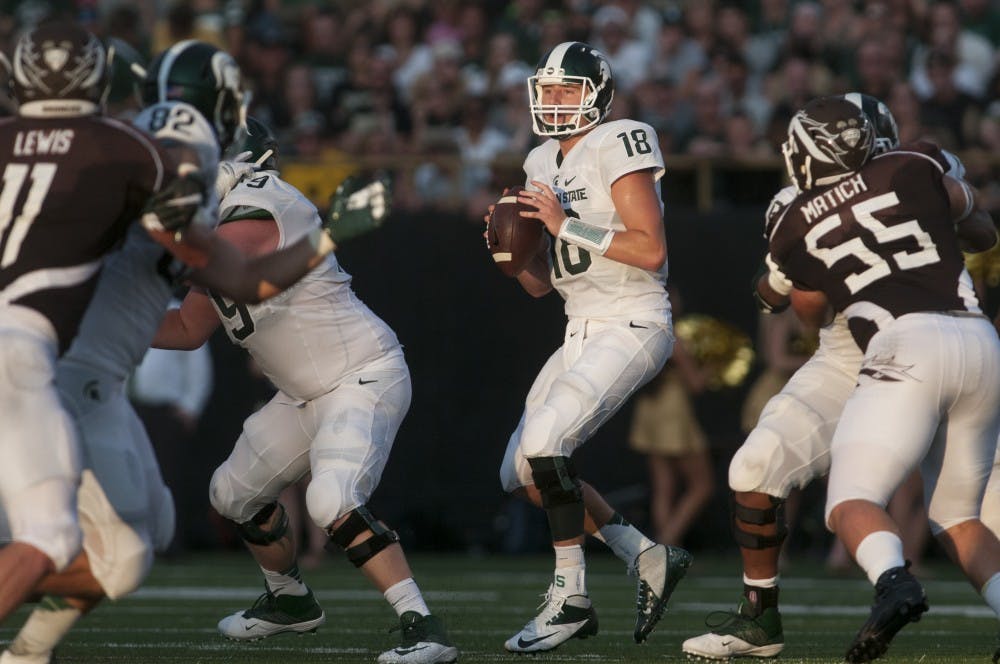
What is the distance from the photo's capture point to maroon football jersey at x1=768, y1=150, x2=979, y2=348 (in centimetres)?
520

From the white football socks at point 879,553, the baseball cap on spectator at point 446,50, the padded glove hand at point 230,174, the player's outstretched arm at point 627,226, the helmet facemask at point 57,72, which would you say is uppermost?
the helmet facemask at point 57,72

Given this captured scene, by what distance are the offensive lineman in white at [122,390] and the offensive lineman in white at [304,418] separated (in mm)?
829

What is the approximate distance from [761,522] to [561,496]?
2.30 feet

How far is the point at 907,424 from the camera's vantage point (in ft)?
16.2

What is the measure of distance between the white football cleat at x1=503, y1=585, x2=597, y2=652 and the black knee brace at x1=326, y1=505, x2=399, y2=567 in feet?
2.19

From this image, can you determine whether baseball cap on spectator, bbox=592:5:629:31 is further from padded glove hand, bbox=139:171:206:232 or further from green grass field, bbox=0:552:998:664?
padded glove hand, bbox=139:171:206:232

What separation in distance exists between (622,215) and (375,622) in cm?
224

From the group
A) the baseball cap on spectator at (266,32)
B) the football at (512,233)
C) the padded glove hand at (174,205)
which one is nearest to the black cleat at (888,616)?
the football at (512,233)

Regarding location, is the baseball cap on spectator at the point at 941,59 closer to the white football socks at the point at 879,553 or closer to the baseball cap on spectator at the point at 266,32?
the baseball cap on spectator at the point at 266,32

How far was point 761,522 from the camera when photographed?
5.71 metres

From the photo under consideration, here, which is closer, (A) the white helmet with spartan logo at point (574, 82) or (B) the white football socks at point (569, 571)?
(B) the white football socks at point (569, 571)

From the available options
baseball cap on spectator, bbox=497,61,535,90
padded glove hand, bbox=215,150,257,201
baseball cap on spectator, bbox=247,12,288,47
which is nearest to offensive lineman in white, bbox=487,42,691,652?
padded glove hand, bbox=215,150,257,201

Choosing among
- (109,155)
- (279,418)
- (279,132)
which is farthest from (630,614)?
(279,132)

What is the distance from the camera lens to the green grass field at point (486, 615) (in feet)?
18.9
